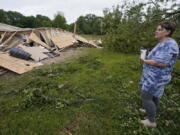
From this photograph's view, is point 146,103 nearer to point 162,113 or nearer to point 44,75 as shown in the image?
point 162,113

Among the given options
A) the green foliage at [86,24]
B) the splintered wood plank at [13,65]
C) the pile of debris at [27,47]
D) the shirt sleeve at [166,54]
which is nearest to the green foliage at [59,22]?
the green foliage at [86,24]

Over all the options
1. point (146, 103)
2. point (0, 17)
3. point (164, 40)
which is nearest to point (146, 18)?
point (164, 40)

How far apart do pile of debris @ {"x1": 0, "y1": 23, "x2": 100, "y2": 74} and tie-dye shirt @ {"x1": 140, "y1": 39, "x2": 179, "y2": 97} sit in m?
4.84

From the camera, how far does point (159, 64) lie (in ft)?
6.31

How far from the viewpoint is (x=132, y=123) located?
2539 millimetres

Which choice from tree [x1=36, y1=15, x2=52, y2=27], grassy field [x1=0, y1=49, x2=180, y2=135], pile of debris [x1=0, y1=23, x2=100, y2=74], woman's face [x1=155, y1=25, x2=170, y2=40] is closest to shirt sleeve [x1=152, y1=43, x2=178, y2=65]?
woman's face [x1=155, y1=25, x2=170, y2=40]

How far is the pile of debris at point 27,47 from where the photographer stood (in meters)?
6.15

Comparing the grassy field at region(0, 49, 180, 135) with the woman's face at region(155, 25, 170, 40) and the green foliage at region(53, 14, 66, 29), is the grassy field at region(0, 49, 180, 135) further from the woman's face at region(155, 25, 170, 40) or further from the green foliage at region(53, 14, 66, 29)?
the green foliage at region(53, 14, 66, 29)

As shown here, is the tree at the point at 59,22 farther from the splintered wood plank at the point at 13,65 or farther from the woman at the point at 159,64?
the woman at the point at 159,64

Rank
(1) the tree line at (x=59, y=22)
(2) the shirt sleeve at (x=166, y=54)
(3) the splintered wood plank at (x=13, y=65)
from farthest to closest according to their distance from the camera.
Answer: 1. (1) the tree line at (x=59, y=22)
2. (3) the splintered wood plank at (x=13, y=65)
3. (2) the shirt sleeve at (x=166, y=54)

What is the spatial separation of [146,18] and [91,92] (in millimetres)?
2620

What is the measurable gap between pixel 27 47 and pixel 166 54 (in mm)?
8215

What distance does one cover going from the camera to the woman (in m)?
1.90

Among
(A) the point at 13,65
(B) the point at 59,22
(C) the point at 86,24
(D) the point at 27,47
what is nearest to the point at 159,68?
(A) the point at 13,65
